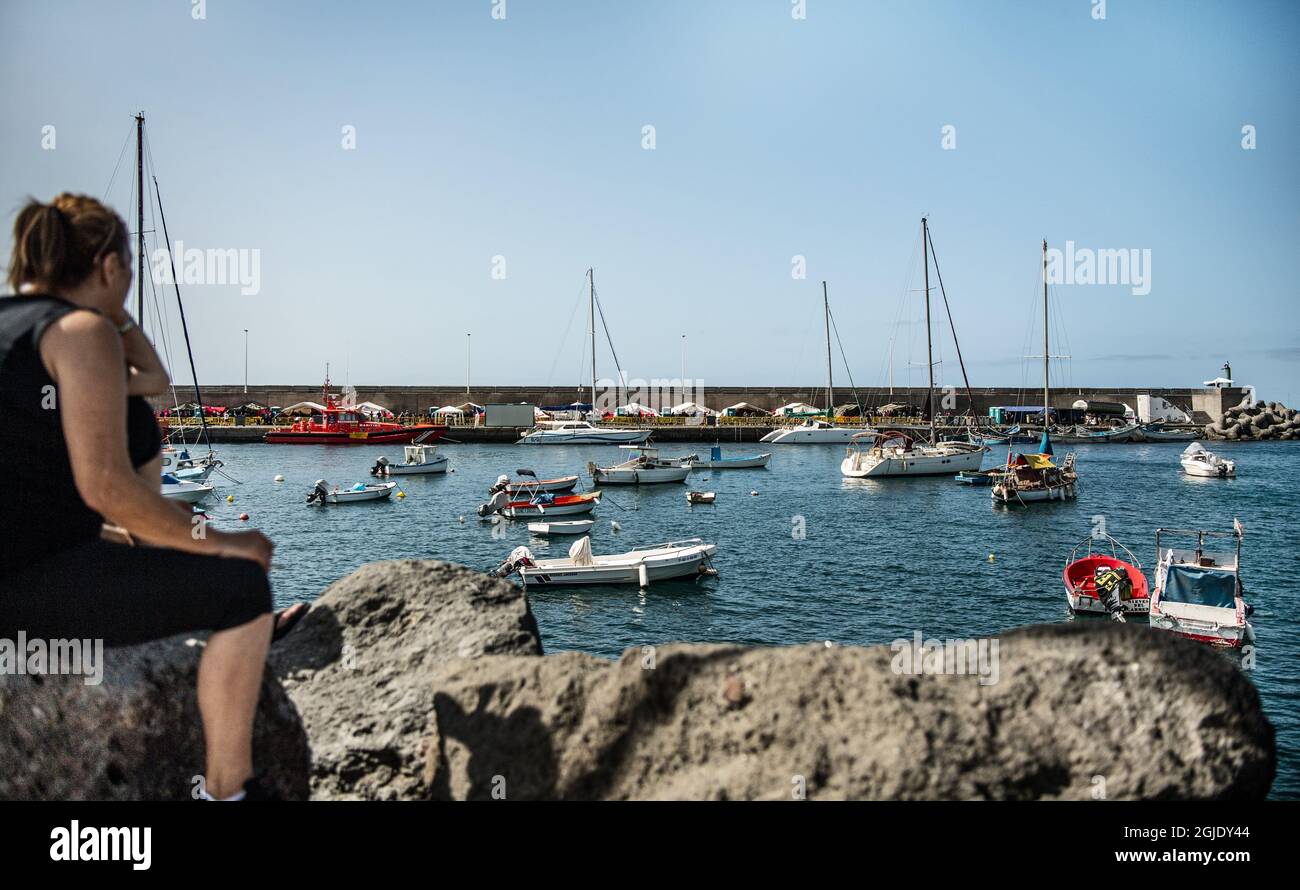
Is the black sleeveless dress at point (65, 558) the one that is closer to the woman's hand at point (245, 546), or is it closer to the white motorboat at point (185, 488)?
the woman's hand at point (245, 546)

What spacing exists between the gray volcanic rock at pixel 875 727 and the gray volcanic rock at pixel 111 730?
41.7 inches

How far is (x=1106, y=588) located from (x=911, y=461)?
37871mm

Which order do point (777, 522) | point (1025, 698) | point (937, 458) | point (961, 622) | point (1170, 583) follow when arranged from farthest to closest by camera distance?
1. point (937, 458)
2. point (777, 522)
3. point (961, 622)
4. point (1170, 583)
5. point (1025, 698)

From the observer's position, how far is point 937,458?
59844mm

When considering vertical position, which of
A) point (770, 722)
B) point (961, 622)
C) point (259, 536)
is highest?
point (259, 536)

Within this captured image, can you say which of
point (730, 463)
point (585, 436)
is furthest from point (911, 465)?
point (585, 436)

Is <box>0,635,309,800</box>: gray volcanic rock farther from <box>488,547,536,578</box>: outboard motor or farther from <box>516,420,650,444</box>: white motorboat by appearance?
<box>516,420,650,444</box>: white motorboat

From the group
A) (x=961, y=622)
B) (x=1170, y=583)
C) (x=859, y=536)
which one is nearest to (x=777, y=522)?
(x=859, y=536)

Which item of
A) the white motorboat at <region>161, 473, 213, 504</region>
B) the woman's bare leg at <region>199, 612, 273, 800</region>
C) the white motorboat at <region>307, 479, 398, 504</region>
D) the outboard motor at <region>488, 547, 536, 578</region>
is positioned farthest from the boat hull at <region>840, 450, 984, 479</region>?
the woman's bare leg at <region>199, 612, 273, 800</region>

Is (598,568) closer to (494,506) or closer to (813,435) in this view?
(494,506)

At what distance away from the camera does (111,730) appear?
3105 millimetres

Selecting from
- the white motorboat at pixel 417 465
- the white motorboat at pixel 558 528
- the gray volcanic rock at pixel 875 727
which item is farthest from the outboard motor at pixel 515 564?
the white motorboat at pixel 417 465
